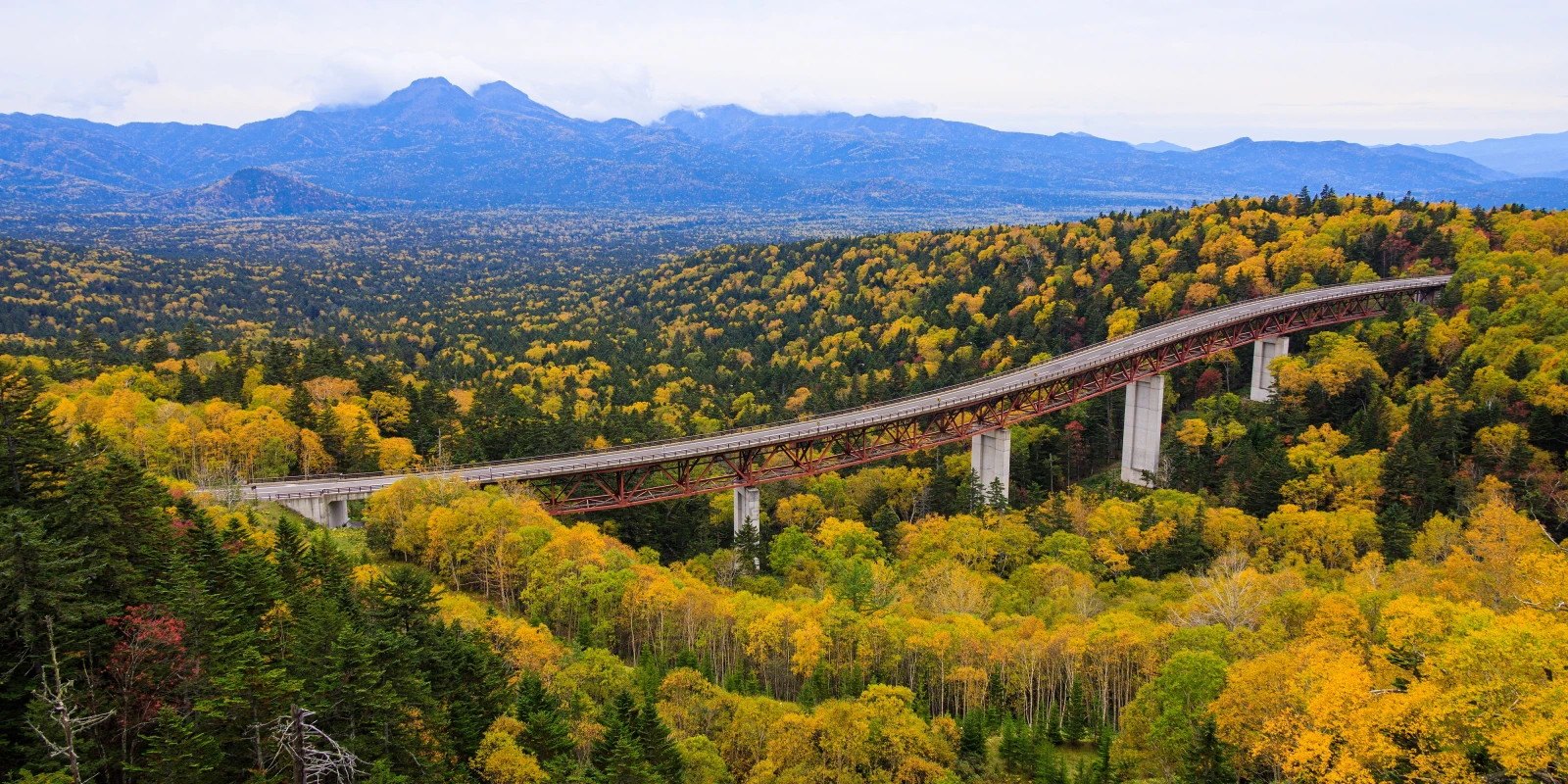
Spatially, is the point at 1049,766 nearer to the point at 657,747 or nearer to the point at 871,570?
the point at 657,747

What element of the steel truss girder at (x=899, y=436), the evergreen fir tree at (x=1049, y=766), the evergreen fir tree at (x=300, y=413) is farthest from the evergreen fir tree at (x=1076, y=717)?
the evergreen fir tree at (x=300, y=413)

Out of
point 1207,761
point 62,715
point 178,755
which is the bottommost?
point 1207,761

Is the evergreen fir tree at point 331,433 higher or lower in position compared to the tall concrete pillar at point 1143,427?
higher

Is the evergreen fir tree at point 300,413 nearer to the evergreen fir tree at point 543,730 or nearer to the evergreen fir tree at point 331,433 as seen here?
the evergreen fir tree at point 331,433

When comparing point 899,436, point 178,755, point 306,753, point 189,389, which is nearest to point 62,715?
point 306,753

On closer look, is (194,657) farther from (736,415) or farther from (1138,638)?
(736,415)

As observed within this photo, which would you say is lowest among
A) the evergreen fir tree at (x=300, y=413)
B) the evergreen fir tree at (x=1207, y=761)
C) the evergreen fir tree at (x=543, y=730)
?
the evergreen fir tree at (x=1207, y=761)

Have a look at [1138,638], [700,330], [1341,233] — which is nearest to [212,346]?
[700,330]
